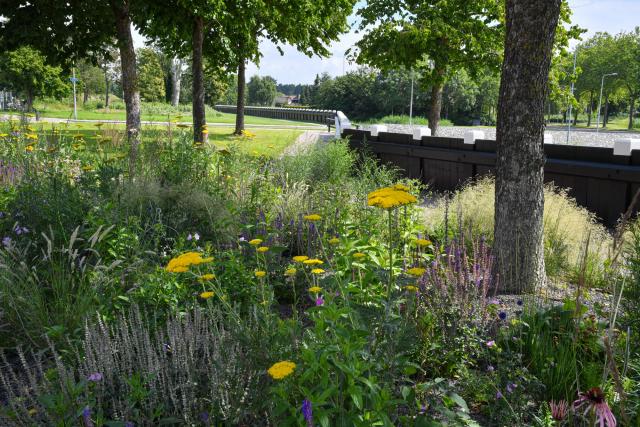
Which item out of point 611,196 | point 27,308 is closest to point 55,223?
point 27,308

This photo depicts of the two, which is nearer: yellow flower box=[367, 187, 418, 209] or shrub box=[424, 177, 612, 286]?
yellow flower box=[367, 187, 418, 209]

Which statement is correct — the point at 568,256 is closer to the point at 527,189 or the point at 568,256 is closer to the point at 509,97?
the point at 527,189

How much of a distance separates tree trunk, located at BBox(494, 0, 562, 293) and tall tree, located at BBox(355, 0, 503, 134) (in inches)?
436

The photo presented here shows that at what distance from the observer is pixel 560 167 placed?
925cm

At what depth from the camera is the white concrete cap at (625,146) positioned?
843cm

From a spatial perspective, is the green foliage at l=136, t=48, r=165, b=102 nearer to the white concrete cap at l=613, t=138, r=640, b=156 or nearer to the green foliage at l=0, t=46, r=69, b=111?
the green foliage at l=0, t=46, r=69, b=111

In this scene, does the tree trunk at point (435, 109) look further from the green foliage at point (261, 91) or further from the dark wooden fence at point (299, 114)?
the green foliage at point (261, 91)

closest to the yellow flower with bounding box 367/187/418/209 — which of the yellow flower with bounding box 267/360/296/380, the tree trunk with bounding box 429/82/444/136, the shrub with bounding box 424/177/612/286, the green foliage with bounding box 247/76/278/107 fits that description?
the yellow flower with bounding box 267/360/296/380

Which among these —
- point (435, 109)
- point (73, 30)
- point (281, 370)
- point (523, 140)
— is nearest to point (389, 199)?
point (281, 370)

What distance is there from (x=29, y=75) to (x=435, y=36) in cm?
2805

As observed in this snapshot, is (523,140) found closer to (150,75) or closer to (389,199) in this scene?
(389,199)

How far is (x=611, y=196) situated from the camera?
8.58m

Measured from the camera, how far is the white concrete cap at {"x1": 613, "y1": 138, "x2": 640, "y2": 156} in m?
8.43

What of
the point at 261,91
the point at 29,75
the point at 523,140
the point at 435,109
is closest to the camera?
the point at 523,140
